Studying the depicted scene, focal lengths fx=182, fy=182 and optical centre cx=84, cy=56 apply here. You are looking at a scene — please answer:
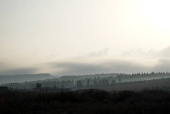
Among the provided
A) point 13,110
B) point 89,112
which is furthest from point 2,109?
point 89,112

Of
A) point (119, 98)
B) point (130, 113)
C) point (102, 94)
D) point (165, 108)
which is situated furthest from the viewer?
point (102, 94)

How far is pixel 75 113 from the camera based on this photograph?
1238 centimetres

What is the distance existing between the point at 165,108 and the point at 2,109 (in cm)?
1203

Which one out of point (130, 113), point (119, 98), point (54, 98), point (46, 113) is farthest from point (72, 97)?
point (130, 113)

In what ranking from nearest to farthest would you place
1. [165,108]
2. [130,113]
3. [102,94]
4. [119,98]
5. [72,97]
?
[130,113] < [165,108] < [72,97] < [119,98] < [102,94]

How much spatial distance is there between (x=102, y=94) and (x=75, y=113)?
560 inches

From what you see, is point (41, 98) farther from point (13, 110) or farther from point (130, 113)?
point (130, 113)

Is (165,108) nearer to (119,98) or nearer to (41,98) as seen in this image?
(119,98)

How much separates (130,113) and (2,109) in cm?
937

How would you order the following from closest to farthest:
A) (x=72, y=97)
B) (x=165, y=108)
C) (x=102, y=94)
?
(x=165, y=108)
(x=72, y=97)
(x=102, y=94)

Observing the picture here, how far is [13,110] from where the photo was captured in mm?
13234

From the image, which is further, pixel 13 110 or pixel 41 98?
pixel 41 98

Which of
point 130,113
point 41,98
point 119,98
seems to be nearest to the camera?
point 130,113

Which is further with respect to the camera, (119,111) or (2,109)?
(2,109)
